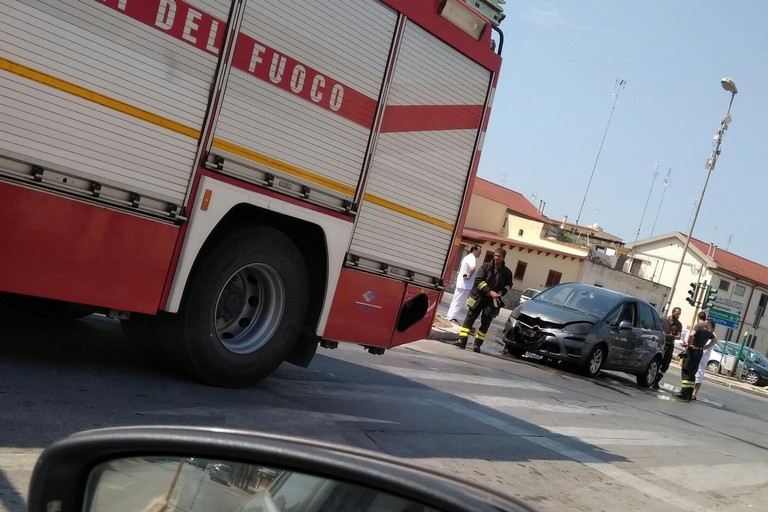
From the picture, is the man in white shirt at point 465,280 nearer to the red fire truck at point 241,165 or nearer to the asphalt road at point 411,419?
the asphalt road at point 411,419

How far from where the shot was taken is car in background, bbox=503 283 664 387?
650 inches

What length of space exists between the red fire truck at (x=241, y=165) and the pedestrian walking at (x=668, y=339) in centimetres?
1260

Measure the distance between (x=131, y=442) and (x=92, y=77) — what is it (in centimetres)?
435

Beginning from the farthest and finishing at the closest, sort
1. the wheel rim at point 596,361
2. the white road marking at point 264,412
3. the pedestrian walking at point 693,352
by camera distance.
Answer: the pedestrian walking at point 693,352
the wheel rim at point 596,361
the white road marking at point 264,412

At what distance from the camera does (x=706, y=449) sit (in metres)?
11.5

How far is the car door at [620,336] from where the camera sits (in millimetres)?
17266

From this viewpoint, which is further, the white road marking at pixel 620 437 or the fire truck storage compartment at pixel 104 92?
the white road marking at pixel 620 437

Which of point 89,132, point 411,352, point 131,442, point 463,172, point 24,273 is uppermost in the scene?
point 463,172

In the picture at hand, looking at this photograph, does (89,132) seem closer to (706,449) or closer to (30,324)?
(30,324)

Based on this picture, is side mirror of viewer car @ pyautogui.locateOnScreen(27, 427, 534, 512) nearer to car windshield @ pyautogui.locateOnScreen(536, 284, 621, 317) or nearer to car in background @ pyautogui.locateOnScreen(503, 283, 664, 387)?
car in background @ pyautogui.locateOnScreen(503, 283, 664, 387)

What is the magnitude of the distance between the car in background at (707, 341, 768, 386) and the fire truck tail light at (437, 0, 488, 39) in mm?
33434

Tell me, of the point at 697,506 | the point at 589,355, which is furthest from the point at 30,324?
the point at 589,355

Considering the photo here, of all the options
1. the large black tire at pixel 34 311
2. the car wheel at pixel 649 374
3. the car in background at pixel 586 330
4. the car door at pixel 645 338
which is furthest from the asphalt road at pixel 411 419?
the car wheel at pixel 649 374

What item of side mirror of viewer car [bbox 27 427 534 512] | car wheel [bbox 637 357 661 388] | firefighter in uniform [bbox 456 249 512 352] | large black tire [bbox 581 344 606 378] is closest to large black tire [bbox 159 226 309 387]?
side mirror of viewer car [bbox 27 427 534 512]
